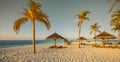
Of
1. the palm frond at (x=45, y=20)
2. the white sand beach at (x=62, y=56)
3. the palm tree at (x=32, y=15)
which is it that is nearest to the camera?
the white sand beach at (x=62, y=56)

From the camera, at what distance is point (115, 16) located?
19.6m

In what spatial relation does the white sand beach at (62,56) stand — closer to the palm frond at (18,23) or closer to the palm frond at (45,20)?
the palm frond at (18,23)

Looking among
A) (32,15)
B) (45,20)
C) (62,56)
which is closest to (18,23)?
(32,15)

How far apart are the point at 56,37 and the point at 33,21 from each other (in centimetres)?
661

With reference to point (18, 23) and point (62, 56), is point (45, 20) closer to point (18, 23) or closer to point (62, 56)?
point (18, 23)

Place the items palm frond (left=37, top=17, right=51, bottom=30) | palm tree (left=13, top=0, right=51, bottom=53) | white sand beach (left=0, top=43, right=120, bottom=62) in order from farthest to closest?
palm frond (left=37, top=17, right=51, bottom=30) < palm tree (left=13, top=0, right=51, bottom=53) < white sand beach (left=0, top=43, right=120, bottom=62)

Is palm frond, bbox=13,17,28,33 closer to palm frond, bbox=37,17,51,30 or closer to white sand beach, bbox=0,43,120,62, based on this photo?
palm frond, bbox=37,17,51,30

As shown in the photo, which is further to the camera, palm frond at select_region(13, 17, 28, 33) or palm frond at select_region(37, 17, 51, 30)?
palm frond at select_region(37, 17, 51, 30)

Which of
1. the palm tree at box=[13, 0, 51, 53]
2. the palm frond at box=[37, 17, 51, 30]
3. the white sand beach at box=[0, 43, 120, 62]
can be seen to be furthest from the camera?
the palm frond at box=[37, 17, 51, 30]

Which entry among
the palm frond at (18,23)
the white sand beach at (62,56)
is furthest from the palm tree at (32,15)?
the white sand beach at (62,56)

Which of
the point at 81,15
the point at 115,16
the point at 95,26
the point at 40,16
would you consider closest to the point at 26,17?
the point at 40,16

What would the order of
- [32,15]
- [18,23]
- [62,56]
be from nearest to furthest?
1. [62,56]
2. [32,15]
3. [18,23]

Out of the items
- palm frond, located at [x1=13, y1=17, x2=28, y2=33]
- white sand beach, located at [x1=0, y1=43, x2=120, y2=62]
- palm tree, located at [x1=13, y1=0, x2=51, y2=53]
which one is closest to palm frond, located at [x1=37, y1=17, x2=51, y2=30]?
palm tree, located at [x1=13, y1=0, x2=51, y2=53]

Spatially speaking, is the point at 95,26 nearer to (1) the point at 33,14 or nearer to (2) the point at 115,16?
(2) the point at 115,16
